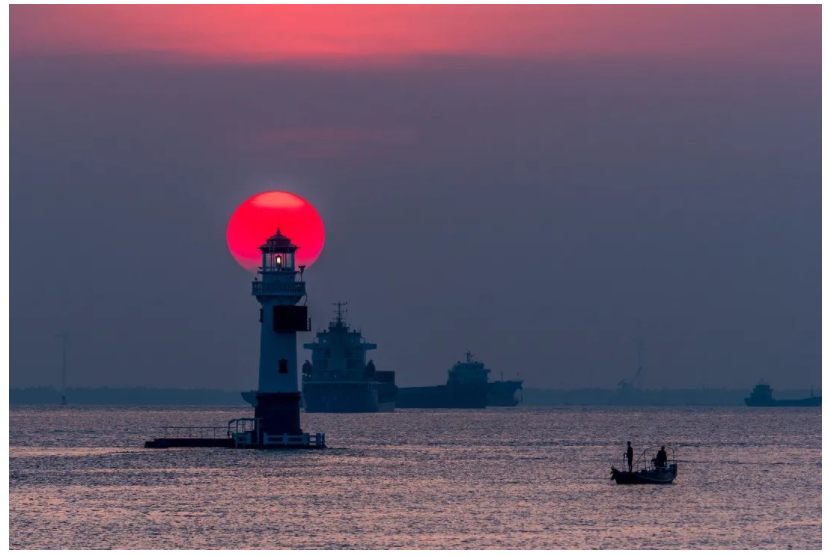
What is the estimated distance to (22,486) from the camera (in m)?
72.9

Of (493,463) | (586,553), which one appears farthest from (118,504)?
(493,463)

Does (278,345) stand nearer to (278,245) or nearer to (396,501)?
(278,245)

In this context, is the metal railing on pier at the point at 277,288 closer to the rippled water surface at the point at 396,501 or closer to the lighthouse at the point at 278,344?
the lighthouse at the point at 278,344

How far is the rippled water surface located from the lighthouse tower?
2004 mm

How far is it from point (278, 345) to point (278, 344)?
0.05m

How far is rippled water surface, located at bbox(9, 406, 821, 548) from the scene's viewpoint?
173 feet

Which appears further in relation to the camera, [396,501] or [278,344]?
[278,344]

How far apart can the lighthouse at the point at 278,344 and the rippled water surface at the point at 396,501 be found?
1537 millimetres

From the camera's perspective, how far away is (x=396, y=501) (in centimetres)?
6538

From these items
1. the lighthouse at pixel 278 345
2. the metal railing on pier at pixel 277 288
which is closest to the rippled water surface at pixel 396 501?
the lighthouse at pixel 278 345

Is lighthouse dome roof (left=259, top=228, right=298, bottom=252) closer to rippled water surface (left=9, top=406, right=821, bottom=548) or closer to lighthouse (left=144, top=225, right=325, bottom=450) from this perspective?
lighthouse (left=144, top=225, right=325, bottom=450)

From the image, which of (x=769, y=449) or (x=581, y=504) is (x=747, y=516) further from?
(x=769, y=449)

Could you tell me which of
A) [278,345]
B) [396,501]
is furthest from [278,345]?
[396,501]

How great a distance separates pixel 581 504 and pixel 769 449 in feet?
197
